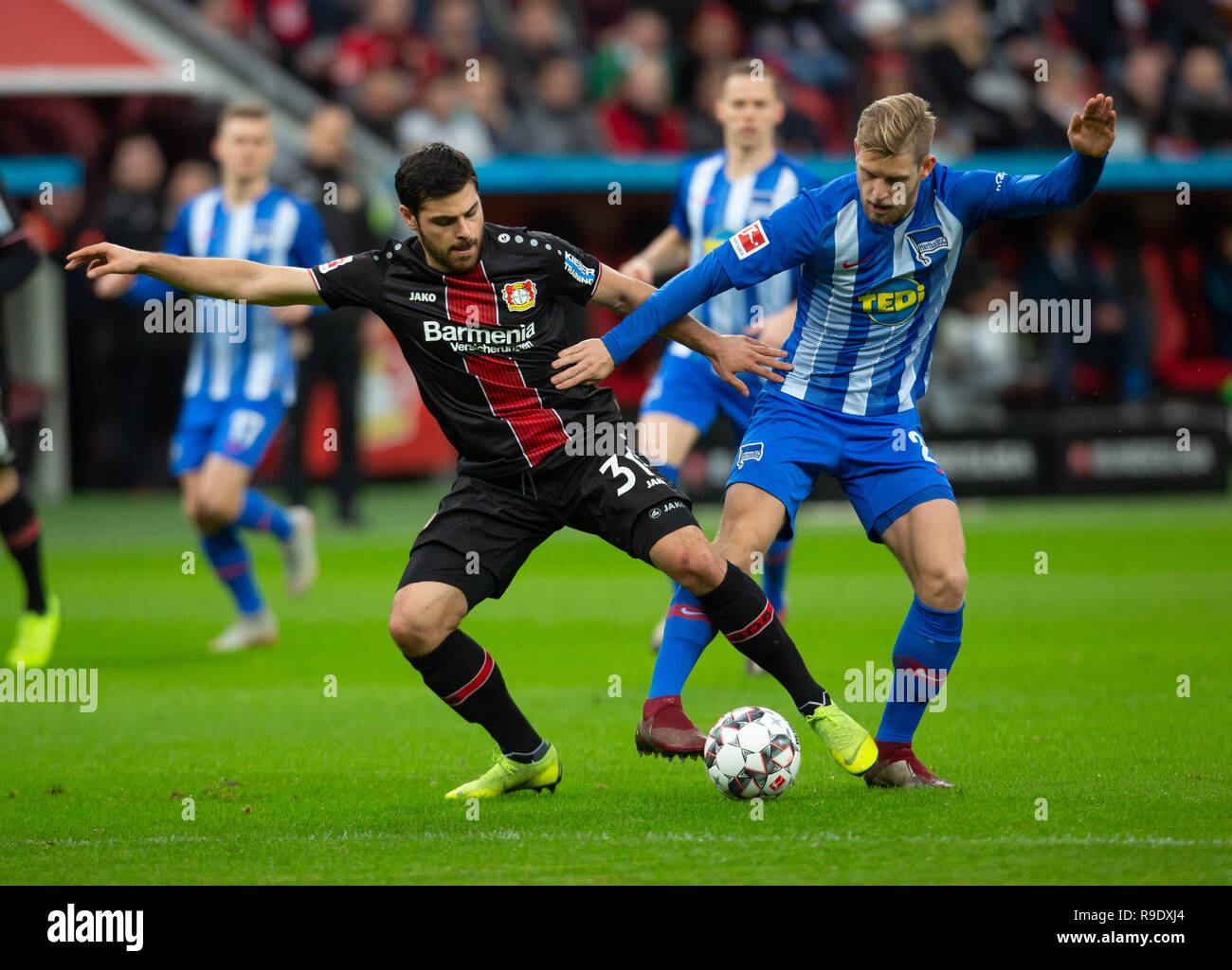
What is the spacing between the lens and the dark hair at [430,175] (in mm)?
5016

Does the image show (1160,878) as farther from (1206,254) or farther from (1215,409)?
(1206,254)

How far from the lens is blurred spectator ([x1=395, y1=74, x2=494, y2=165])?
55.9ft

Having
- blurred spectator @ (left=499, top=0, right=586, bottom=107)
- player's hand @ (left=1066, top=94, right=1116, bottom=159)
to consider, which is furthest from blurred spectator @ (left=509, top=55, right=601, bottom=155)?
player's hand @ (left=1066, top=94, right=1116, bottom=159)

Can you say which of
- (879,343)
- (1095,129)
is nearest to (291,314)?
(879,343)

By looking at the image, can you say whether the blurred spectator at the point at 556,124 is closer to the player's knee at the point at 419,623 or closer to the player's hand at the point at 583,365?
the player's hand at the point at 583,365

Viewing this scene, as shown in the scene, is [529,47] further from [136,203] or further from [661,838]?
[661,838]

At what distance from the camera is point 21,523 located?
8195 mm

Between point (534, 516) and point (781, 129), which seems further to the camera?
point (781, 129)

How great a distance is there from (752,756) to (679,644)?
2.53ft

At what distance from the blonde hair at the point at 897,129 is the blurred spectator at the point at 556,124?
12.8 meters

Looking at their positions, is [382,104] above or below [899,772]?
above

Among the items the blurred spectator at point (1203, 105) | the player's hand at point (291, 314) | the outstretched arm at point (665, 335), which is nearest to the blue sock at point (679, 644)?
the outstretched arm at point (665, 335)

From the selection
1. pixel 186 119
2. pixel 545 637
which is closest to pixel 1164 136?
pixel 186 119

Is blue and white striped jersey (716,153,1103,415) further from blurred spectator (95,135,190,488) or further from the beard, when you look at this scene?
blurred spectator (95,135,190,488)
